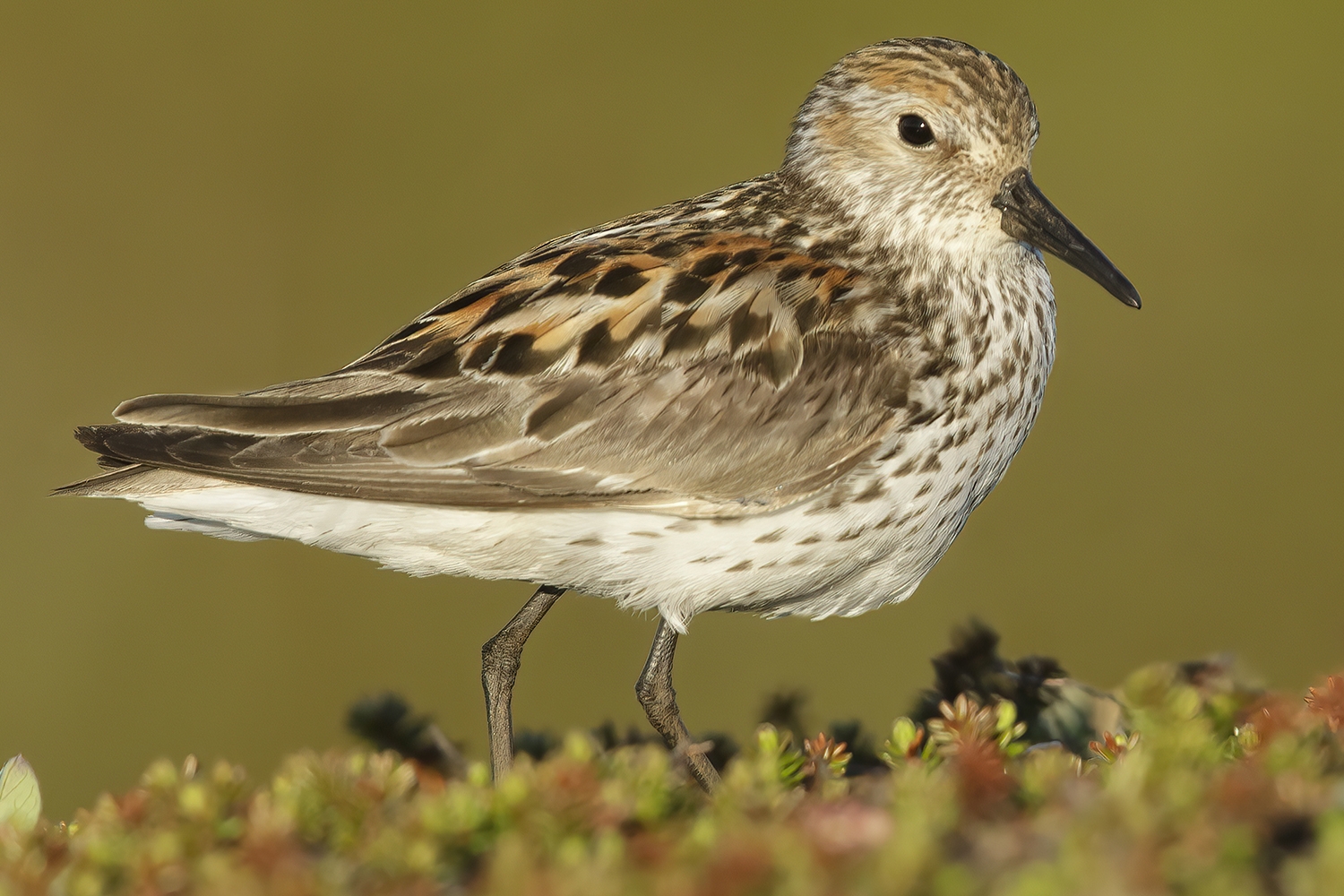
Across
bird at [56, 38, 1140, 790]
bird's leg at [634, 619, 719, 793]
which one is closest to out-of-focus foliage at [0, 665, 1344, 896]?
bird at [56, 38, 1140, 790]

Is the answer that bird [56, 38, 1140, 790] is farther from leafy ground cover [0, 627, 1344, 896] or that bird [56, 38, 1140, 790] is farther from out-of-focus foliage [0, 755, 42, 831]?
out-of-focus foliage [0, 755, 42, 831]

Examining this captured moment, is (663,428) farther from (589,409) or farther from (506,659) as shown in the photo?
(506,659)

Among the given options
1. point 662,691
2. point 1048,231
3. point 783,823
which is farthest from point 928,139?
point 783,823

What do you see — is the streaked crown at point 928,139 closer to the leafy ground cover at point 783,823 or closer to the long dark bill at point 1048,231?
the long dark bill at point 1048,231

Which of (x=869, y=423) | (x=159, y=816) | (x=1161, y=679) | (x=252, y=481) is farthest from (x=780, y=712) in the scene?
(x=159, y=816)

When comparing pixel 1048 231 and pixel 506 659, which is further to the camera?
pixel 506 659
